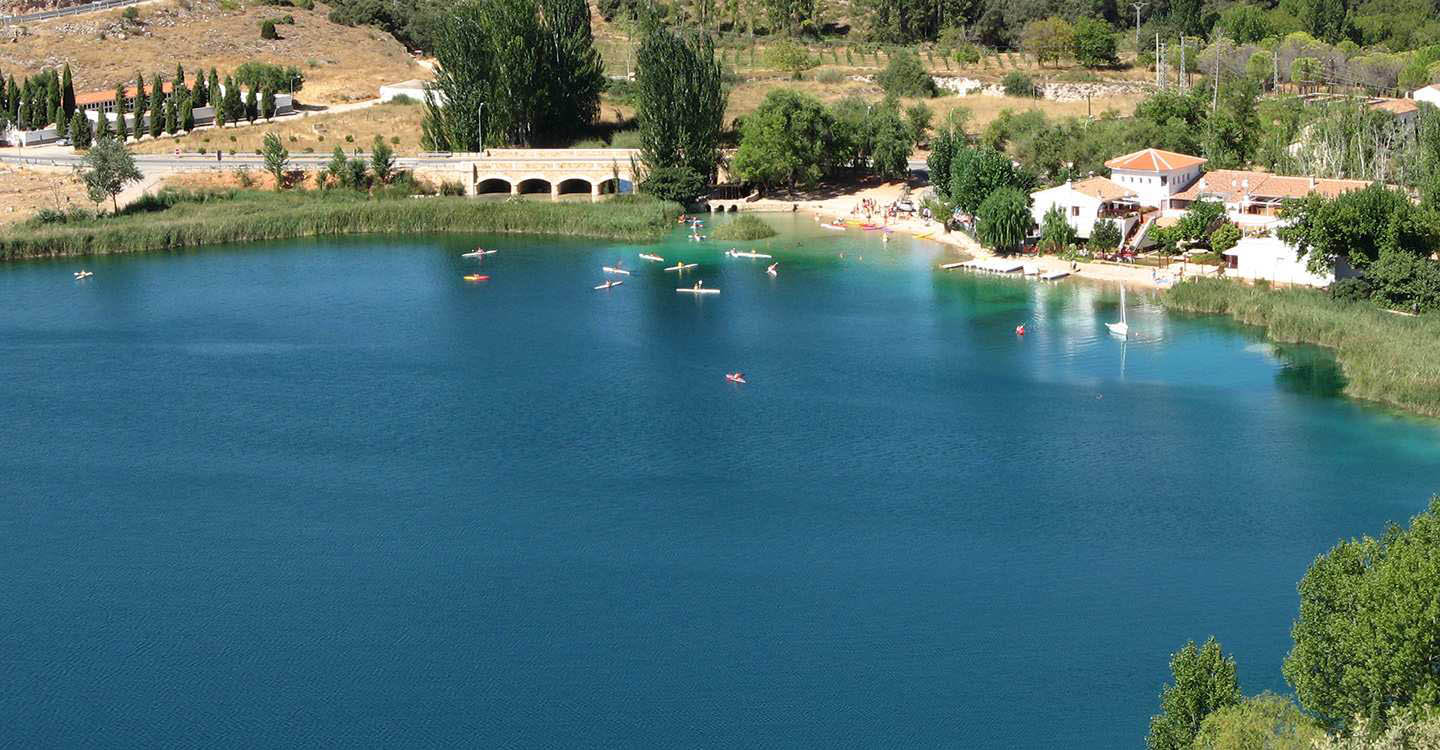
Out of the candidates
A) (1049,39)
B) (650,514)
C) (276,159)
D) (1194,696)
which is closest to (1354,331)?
(650,514)

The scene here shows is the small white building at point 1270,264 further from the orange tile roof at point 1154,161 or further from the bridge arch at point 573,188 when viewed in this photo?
the bridge arch at point 573,188

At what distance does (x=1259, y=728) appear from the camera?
28.1 meters

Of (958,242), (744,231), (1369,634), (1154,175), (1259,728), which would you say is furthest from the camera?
(744,231)

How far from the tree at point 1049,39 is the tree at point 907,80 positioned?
41.1ft

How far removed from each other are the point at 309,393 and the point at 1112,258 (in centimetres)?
3855

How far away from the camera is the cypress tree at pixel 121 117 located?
10169 cm

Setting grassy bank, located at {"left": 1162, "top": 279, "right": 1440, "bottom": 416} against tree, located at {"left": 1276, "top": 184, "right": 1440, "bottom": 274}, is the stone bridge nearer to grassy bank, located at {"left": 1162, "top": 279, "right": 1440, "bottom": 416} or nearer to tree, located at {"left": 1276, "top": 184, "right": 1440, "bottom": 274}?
grassy bank, located at {"left": 1162, "top": 279, "right": 1440, "bottom": 416}

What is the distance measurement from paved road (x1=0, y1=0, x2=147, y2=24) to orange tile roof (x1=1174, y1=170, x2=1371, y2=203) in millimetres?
85751

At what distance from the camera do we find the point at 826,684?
1395 inches

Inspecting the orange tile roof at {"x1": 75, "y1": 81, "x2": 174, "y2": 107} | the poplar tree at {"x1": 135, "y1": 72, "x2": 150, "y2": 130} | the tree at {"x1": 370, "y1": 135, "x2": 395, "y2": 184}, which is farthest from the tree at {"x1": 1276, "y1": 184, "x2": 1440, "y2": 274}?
the orange tile roof at {"x1": 75, "y1": 81, "x2": 174, "y2": 107}

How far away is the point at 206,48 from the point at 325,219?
123 feet

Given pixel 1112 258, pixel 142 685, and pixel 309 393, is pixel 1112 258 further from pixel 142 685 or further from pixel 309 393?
pixel 142 685

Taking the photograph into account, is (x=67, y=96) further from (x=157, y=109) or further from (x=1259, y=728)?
(x=1259, y=728)

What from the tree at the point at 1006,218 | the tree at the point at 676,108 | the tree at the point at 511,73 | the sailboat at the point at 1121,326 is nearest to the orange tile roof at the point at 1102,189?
the tree at the point at 1006,218
